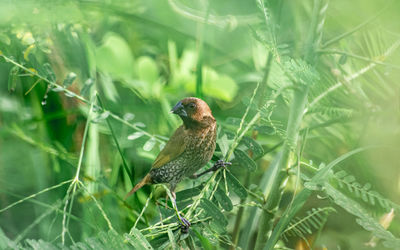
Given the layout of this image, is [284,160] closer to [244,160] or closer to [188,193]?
[244,160]

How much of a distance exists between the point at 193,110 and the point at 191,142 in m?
0.08

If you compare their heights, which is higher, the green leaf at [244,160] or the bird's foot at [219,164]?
the green leaf at [244,160]

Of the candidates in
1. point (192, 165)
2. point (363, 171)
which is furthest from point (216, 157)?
point (363, 171)

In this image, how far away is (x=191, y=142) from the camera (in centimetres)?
122

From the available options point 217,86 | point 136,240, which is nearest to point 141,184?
point 136,240

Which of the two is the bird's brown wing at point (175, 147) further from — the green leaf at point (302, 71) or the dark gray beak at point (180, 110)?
the green leaf at point (302, 71)

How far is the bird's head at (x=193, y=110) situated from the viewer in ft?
3.92

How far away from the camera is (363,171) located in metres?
1.57

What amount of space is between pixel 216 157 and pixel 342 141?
0.72 meters

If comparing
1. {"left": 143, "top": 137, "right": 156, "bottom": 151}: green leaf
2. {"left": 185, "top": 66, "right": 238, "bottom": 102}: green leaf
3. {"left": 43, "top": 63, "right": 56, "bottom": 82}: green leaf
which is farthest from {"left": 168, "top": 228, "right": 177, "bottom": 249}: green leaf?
{"left": 185, "top": 66, "right": 238, "bottom": 102}: green leaf

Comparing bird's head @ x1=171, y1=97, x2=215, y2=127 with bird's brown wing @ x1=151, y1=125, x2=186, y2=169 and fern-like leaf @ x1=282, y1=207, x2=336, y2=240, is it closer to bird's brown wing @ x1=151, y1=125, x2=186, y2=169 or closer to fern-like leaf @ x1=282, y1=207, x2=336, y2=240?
bird's brown wing @ x1=151, y1=125, x2=186, y2=169

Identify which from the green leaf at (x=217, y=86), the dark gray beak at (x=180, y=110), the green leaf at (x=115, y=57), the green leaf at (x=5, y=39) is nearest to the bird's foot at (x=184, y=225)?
the dark gray beak at (x=180, y=110)

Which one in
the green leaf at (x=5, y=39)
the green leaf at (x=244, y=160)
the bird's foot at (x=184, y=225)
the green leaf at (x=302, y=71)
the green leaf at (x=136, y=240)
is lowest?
the bird's foot at (x=184, y=225)

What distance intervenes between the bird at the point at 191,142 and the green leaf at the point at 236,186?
36 mm
